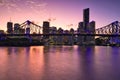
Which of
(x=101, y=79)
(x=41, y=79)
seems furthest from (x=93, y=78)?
(x=41, y=79)

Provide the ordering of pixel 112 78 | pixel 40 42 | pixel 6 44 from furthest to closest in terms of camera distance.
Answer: pixel 40 42 → pixel 6 44 → pixel 112 78

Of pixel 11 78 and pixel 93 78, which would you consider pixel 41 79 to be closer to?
pixel 11 78

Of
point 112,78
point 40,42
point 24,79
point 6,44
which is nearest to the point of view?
point 24,79

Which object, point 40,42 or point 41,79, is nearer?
point 41,79

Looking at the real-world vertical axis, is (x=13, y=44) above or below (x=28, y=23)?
below

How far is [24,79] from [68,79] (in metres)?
3.92

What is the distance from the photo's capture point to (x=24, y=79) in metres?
23.3

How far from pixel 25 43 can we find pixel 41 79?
4715 inches

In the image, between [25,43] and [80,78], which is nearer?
[80,78]

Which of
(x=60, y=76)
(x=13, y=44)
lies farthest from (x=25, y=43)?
(x=60, y=76)

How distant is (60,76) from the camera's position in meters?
25.5

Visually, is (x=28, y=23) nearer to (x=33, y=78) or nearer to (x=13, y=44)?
(x=13, y=44)

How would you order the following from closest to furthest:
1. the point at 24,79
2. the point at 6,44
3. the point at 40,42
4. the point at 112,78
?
1. the point at 24,79
2. the point at 112,78
3. the point at 6,44
4. the point at 40,42

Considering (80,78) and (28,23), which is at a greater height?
(28,23)
